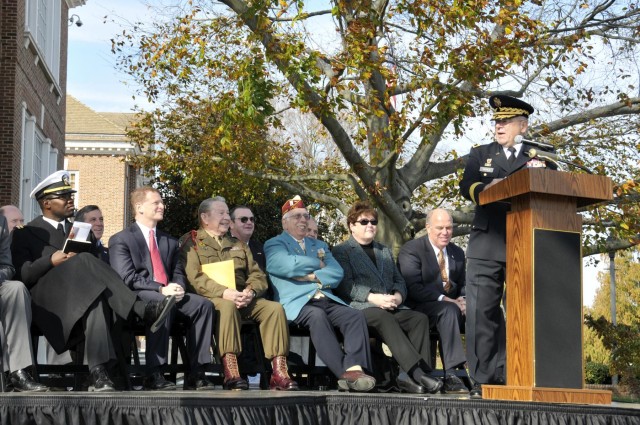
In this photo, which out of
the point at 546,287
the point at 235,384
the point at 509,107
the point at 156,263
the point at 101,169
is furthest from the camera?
the point at 101,169

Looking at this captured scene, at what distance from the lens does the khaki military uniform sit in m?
8.41

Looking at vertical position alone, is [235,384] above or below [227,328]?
below

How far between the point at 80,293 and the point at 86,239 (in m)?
0.41

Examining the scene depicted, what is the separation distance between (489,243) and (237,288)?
9.72 feet

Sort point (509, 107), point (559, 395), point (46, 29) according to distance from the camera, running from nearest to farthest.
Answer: point (559, 395) → point (509, 107) → point (46, 29)

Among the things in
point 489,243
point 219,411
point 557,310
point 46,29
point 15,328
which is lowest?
point 219,411

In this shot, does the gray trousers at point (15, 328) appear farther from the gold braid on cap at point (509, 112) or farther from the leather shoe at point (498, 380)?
the gold braid on cap at point (509, 112)

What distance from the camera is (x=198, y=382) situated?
8297 millimetres

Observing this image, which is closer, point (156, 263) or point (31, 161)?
point (156, 263)

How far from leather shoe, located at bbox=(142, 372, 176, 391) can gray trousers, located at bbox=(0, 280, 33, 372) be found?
4.50ft

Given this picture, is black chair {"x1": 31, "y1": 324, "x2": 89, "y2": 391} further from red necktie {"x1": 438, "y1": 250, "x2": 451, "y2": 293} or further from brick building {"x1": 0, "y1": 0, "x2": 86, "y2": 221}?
brick building {"x1": 0, "y1": 0, "x2": 86, "y2": 221}

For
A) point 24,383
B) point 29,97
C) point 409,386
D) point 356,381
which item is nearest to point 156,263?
point 24,383

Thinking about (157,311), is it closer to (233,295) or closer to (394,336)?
(233,295)

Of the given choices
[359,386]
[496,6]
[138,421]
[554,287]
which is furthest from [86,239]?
[496,6]
